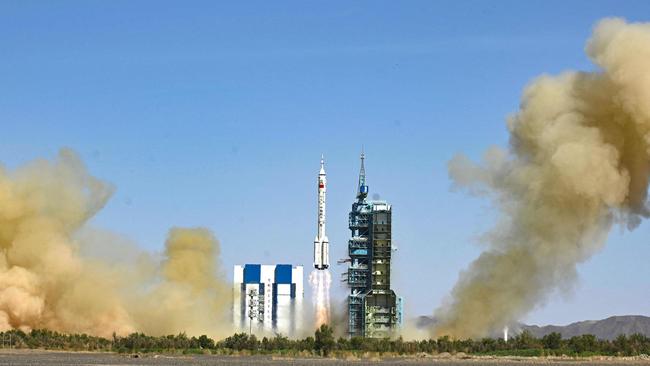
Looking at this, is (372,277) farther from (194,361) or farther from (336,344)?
(194,361)

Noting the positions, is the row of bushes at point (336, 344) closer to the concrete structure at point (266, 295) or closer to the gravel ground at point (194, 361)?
the gravel ground at point (194, 361)

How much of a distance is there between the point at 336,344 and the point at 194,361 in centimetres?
2388

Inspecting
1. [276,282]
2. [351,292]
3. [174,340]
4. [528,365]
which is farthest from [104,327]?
[528,365]

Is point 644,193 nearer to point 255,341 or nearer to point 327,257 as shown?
point 255,341

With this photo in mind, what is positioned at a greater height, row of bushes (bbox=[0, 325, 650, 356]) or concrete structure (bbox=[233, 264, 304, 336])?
concrete structure (bbox=[233, 264, 304, 336])

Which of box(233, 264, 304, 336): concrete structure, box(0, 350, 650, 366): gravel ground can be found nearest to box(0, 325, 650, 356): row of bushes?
box(0, 350, 650, 366): gravel ground

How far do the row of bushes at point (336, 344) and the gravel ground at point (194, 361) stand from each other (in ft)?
18.5

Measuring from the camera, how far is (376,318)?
434ft

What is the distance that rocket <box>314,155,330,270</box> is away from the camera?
14488 centimetres

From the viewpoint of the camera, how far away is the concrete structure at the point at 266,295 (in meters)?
165

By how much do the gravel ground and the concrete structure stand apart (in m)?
54.3

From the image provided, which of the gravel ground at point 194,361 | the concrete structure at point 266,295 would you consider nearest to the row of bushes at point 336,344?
the gravel ground at point 194,361

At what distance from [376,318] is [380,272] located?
4.85 m

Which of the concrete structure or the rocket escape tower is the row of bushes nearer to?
the rocket escape tower
